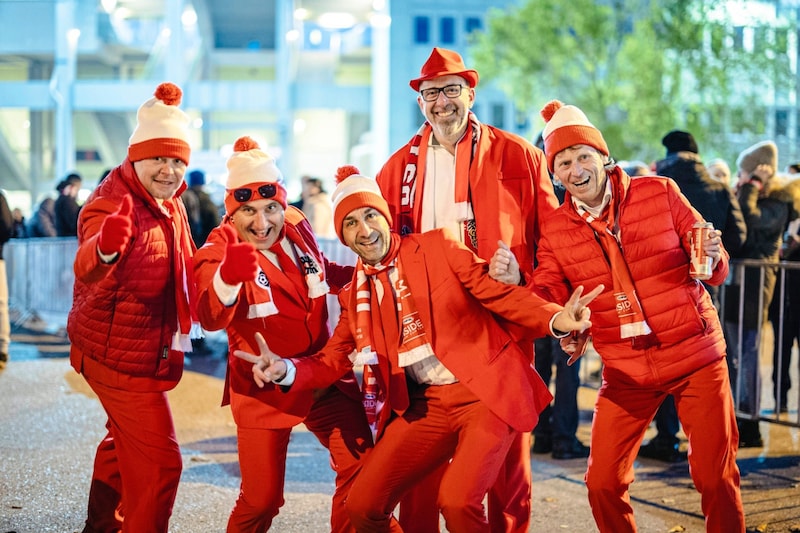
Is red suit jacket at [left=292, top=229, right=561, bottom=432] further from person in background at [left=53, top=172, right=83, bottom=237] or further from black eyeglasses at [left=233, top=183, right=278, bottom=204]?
person in background at [left=53, top=172, right=83, bottom=237]

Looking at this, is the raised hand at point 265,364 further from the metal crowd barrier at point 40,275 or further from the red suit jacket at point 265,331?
the metal crowd barrier at point 40,275

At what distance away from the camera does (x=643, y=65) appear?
97.0 ft

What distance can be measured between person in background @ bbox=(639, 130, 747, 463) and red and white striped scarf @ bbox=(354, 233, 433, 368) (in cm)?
348

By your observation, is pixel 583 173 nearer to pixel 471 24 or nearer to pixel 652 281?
pixel 652 281

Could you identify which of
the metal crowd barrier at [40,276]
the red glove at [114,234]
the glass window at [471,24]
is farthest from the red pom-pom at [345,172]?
the glass window at [471,24]

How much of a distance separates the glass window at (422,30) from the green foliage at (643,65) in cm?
739

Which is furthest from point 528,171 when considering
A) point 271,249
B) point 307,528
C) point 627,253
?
point 307,528

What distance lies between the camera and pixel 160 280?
464cm

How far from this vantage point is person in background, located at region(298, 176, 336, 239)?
498 inches

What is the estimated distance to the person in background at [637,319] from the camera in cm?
441

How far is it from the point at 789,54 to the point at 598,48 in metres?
5.92

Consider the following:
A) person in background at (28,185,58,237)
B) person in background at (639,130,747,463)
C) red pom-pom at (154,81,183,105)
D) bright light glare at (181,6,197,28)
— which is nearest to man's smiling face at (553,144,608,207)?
red pom-pom at (154,81,183,105)

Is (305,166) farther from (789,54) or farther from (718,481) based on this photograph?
(718,481)

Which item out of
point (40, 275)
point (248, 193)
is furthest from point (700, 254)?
point (40, 275)
